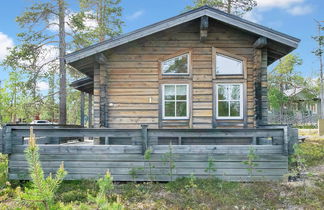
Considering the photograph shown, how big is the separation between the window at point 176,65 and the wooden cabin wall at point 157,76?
0.21 metres

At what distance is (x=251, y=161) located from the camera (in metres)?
5.76

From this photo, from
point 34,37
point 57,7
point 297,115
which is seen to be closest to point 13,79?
point 34,37

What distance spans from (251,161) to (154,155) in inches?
87.3

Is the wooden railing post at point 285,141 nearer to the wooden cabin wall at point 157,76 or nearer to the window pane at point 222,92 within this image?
the wooden cabin wall at point 157,76

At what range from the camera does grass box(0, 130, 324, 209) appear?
4.76 metres

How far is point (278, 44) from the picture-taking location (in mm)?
8023

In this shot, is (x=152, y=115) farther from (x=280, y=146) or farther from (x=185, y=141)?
(x=280, y=146)

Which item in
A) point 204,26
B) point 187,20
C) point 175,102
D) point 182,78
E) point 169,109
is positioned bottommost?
point 169,109

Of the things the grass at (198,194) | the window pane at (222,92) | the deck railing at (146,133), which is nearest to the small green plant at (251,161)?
the grass at (198,194)

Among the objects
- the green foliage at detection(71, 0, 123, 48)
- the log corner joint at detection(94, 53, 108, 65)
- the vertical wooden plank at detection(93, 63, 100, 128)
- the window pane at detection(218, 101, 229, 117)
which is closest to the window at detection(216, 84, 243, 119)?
the window pane at detection(218, 101, 229, 117)

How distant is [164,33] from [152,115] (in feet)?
8.93

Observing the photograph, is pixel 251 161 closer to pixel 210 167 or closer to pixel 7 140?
pixel 210 167

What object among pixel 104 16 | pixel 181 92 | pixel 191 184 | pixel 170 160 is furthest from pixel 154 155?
pixel 104 16

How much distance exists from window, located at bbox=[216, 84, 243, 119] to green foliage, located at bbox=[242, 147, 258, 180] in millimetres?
2553
